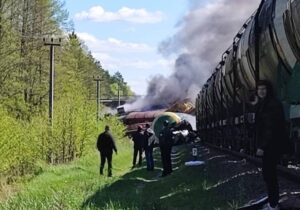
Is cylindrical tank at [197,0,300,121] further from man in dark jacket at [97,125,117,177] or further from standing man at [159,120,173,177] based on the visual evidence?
man in dark jacket at [97,125,117,177]

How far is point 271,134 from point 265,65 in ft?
13.5

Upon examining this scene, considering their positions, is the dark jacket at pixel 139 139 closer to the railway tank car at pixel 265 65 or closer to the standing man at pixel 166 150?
the standing man at pixel 166 150

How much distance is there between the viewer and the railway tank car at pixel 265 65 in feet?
34.7

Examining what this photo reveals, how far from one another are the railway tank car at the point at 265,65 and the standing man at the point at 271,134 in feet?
4.75

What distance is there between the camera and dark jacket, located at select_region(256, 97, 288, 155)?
868 centimetres

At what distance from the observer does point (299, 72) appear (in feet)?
33.9

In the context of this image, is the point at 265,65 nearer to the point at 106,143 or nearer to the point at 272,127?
the point at 272,127

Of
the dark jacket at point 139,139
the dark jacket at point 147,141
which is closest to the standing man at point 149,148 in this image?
the dark jacket at point 147,141

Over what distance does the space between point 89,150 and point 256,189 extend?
23841mm

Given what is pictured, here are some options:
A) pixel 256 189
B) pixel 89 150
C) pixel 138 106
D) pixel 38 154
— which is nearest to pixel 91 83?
pixel 138 106

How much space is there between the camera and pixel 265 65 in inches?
497

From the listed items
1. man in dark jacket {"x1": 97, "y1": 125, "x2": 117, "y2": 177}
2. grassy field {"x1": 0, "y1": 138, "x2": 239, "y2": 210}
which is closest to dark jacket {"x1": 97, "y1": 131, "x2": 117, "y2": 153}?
man in dark jacket {"x1": 97, "y1": 125, "x2": 117, "y2": 177}

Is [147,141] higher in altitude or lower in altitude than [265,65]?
lower

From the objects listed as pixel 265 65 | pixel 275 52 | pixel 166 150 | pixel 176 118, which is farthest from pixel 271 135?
pixel 176 118
